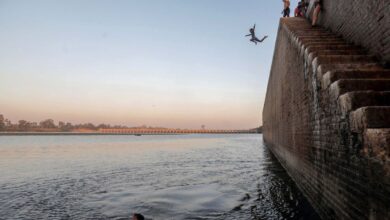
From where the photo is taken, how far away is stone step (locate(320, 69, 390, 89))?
5.09 metres

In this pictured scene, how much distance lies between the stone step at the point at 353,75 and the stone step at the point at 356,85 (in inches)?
14.8

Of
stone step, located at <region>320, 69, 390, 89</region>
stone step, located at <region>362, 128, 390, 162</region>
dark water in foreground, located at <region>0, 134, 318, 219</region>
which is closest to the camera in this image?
stone step, located at <region>362, 128, 390, 162</region>

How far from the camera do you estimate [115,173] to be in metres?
17.2

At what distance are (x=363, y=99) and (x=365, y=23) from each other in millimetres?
3541

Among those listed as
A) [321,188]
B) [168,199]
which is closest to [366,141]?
[321,188]

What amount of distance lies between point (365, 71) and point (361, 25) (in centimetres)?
230

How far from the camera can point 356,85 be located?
461 centimetres

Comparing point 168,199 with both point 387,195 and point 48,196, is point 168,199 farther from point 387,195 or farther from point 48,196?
point 387,195

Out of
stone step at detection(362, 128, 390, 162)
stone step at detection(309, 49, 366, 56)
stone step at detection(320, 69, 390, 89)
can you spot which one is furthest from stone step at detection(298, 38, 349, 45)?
stone step at detection(362, 128, 390, 162)

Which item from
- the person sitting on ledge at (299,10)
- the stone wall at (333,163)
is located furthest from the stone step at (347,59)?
the person sitting on ledge at (299,10)

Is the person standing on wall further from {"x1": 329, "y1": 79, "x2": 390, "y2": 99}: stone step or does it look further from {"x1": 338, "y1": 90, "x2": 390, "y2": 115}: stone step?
{"x1": 338, "y1": 90, "x2": 390, "y2": 115}: stone step

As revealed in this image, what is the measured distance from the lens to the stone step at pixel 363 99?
4.07 meters

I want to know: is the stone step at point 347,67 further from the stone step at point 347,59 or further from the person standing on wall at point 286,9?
the person standing on wall at point 286,9

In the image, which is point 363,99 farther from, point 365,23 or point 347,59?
point 365,23
